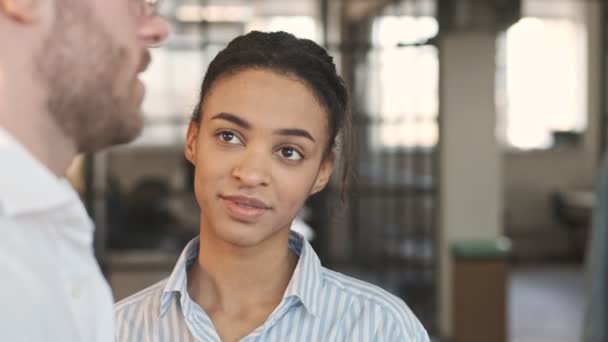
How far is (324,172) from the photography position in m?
1.05

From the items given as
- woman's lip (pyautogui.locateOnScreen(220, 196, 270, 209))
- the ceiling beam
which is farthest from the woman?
the ceiling beam

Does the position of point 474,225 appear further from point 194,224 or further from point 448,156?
point 194,224

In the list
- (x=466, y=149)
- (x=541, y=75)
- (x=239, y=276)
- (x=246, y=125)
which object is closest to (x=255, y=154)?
(x=246, y=125)

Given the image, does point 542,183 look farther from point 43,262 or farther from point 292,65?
point 43,262

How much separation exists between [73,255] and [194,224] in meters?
4.62

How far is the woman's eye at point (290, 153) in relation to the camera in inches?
38.9

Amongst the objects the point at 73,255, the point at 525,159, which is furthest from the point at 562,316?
the point at 73,255

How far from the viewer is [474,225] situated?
16.1ft

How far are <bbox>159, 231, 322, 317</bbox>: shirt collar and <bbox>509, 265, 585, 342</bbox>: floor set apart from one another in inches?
189

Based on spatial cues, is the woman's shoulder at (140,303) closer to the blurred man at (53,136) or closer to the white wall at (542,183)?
the blurred man at (53,136)

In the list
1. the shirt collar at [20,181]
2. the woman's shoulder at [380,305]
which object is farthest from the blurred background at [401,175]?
the shirt collar at [20,181]

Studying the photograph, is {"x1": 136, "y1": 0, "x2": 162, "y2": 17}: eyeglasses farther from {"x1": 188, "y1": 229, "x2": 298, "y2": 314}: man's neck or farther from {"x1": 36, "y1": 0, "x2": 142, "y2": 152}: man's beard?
{"x1": 188, "y1": 229, "x2": 298, "y2": 314}: man's neck

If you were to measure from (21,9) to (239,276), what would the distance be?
446mm

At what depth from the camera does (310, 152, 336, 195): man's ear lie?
104 centimetres
